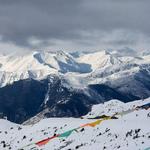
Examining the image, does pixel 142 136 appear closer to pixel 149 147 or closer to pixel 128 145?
pixel 128 145

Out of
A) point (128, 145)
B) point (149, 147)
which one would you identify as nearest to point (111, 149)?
point (128, 145)

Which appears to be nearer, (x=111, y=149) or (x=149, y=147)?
(x=149, y=147)

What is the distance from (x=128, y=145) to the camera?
7343 inches

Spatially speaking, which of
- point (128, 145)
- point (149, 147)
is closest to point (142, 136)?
point (128, 145)

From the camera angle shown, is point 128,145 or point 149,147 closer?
point 149,147

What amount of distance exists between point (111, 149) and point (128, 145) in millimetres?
8285

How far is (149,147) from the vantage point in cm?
17038

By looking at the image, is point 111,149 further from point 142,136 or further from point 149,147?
point 149,147

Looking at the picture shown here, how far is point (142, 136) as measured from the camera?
197m

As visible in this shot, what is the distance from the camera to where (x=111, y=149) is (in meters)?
192

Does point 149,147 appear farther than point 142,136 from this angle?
No

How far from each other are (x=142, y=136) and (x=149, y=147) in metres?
26.3

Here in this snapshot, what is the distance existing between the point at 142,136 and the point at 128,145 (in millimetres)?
11877
